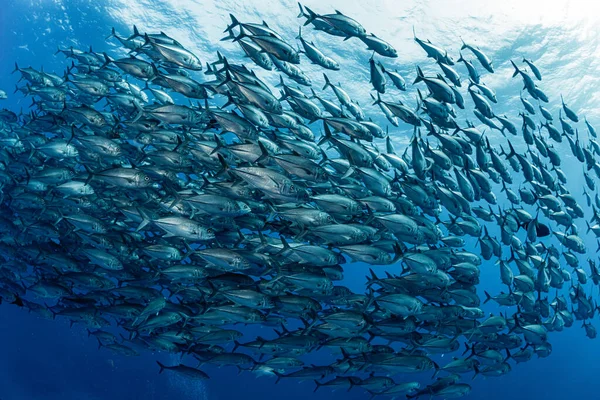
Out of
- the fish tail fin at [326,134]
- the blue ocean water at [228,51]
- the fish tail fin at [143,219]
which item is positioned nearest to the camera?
the fish tail fin at [143,219]

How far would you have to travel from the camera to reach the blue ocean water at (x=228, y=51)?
16344 mm

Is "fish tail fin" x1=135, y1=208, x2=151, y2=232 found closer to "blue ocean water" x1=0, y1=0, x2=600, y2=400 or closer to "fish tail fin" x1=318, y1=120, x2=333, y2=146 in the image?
"fish tail fin" x1=318, y1=120, x2=333, y2=146

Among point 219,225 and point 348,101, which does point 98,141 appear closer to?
point 219,225

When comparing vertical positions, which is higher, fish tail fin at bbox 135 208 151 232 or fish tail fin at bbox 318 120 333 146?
fish tail fin at bbox 318 120 333 146

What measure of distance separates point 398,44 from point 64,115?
1482 centimetres

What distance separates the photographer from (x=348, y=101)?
7145 mm

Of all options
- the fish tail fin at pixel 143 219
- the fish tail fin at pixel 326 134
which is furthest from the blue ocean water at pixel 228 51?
the fish tail fin at pixel 143 219

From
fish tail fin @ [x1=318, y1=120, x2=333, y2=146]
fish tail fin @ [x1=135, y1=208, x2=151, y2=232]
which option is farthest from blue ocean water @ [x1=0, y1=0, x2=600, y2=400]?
fish tail fin @ [x1=135, y1=208, x2=151, y2=232]

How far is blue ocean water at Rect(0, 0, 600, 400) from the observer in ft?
53.6

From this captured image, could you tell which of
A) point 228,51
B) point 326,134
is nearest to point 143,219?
point 326,134

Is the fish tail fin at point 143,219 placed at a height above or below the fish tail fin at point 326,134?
below

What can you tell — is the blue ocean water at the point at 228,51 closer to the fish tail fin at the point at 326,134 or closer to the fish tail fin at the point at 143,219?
the fish tail fin at the point at 326,134

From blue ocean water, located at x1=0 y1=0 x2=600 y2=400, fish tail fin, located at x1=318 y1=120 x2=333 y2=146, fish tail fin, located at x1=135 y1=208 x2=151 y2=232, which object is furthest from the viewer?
blue ocean water, located at x1=0 y1=0 x2=600 y2=400

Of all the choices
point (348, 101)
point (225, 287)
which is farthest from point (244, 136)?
point (348, 101)
